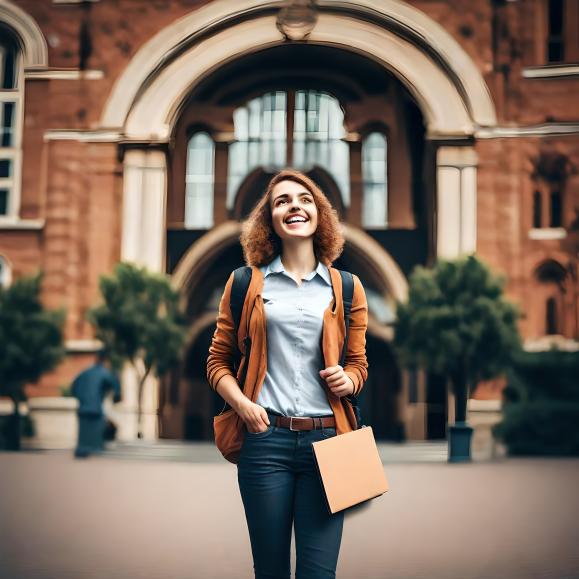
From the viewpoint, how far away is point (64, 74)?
14867mm

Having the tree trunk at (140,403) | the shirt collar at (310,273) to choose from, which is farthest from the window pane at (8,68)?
the shirt collar at (310,273)

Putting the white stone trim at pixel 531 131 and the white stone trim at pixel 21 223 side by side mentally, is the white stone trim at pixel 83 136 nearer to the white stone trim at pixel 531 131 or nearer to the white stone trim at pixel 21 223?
the white stone trim at pixel 21 223

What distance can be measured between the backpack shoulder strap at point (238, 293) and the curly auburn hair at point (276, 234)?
7 cm

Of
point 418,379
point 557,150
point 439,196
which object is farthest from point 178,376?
point 557,150

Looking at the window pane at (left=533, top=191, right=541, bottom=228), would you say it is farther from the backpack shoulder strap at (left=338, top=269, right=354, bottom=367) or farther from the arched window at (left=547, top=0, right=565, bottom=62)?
the backpack shoulder strap at (left=338, top=269, right=354, bottom=367)

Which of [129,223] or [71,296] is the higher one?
[129,223]

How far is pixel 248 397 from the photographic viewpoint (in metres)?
2.51

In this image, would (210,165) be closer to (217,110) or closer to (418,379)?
(217,110)

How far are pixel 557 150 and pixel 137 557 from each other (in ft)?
35.9

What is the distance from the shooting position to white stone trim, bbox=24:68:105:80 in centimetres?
1479

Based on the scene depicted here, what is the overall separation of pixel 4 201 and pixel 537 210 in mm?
8503

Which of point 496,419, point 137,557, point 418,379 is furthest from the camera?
point 418,379

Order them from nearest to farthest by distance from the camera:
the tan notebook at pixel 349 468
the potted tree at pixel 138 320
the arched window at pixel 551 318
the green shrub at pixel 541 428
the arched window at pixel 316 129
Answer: the tan notebook at pixel 349 468 < the green shrub at pixel 541 428 < the potted tree at pixel 138 320 < the arched window at pixel 551 318 < the arched window at pixel 316 129

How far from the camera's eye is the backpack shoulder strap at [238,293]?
8.46ft
